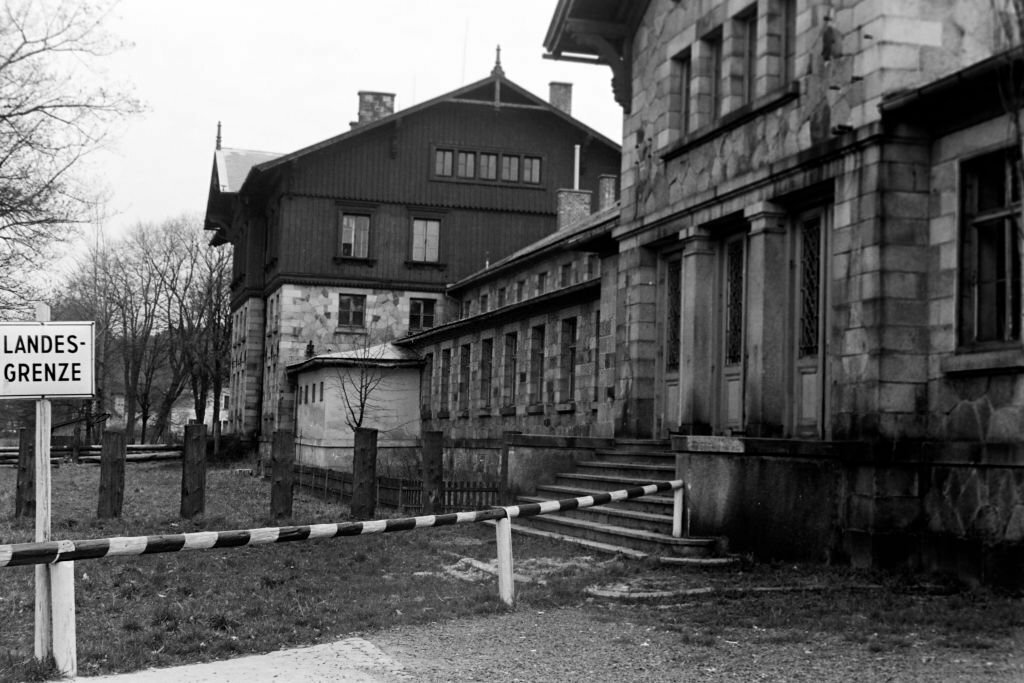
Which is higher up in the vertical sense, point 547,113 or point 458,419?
point 547,113

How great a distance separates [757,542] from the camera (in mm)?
13195

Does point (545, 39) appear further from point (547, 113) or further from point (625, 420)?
point (547, 113)

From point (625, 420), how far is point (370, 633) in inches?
420

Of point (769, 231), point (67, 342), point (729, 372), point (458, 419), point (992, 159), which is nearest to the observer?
point (67, 342)

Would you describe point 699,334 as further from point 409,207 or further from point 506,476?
point 409,207

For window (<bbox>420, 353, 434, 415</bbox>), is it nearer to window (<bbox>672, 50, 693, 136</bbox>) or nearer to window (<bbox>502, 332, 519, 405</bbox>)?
window (<bbox>502, 332, 519, 405</bbox>)

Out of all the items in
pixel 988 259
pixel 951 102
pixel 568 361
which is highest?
pixel 951 102

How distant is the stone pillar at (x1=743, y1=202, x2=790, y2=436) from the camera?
15.7 m

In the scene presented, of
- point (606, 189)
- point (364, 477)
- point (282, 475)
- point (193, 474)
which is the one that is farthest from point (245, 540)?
point (606, 189)

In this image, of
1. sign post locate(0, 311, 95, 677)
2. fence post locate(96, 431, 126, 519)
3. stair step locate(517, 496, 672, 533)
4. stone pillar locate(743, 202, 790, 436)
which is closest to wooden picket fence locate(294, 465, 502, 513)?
stair step locate(517, 496, 672, 533)

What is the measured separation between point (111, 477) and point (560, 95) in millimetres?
Result: 36800

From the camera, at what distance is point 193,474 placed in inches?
789

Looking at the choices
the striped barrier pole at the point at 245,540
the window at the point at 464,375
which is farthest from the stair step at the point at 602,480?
the window at the point at 464,375

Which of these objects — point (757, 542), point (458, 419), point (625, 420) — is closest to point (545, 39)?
point (625, 420)
